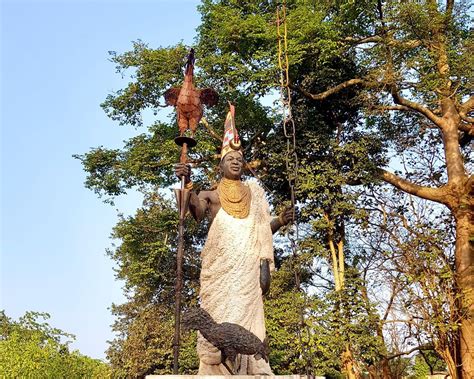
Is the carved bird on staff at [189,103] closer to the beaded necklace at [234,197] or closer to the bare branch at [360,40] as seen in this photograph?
the beaded necklace at [234,197]

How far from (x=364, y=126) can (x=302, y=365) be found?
7119mm

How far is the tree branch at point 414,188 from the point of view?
1489 centimetres

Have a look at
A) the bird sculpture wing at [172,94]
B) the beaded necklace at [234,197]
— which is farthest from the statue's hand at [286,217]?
the bird sculpture wing at [172,94]

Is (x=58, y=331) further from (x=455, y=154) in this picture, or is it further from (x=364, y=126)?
(x=455, y=154)

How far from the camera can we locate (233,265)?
595 cm

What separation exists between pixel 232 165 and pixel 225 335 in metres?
2.17

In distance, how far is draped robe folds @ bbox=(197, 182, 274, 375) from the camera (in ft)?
18.7

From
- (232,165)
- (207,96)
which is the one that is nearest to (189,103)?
(207,96)

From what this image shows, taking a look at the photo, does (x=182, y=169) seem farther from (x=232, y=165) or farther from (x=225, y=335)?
(x=225, y=335)

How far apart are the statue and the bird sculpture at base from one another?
54 cm

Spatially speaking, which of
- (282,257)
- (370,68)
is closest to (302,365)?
(282,257)

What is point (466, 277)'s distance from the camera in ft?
45.3

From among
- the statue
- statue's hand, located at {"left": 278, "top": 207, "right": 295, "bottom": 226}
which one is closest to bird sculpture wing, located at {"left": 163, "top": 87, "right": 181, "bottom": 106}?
the statue

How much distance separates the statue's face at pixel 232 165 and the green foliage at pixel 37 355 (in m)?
8.40
